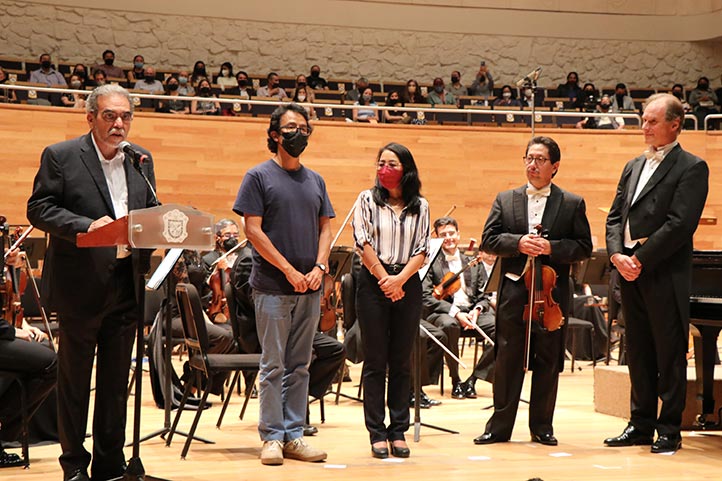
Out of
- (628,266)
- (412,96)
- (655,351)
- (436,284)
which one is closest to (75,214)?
(628,266)

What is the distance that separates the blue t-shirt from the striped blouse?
0.94ft

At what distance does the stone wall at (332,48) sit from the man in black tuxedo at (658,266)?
477 inches

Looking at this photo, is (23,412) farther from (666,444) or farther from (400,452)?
(666,444)

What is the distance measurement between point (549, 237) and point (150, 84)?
989 centimetres

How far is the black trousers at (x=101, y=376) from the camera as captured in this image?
3486 millimetres

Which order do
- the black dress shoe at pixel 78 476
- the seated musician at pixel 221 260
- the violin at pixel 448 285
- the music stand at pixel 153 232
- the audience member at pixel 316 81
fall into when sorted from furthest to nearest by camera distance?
the audience member at pixel 316 81 → the violin at pixel 448 285 → the seated musician at pixel 221 260 → the black dress shoe at pixel 78 476 → the music stand at pixel 153 232

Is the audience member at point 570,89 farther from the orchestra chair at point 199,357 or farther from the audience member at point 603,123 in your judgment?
the orchestra chair at point 199,357

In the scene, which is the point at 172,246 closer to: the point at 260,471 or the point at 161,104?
the point at 260,471

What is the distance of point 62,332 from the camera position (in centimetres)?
350

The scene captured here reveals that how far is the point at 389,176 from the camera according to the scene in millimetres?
4504

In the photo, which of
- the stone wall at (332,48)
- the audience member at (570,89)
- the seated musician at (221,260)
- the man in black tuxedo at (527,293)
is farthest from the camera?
the audience member at (570,89)

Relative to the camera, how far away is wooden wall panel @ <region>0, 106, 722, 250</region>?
448 inches

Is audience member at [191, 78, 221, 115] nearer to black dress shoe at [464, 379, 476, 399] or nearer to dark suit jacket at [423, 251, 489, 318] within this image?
dark suit jacket at [423, 251, 489, 318]

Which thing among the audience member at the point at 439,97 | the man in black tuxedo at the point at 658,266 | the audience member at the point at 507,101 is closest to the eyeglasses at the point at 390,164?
the man in black tuxedo at the point at 658,266
